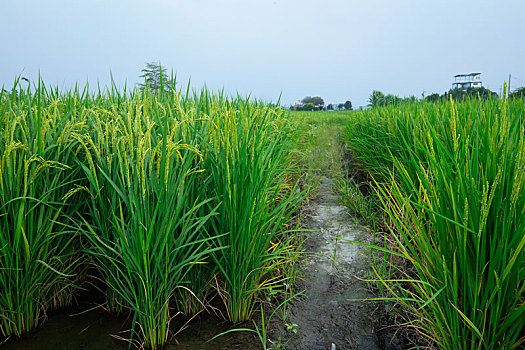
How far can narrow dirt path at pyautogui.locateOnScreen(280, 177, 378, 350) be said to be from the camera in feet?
5.22

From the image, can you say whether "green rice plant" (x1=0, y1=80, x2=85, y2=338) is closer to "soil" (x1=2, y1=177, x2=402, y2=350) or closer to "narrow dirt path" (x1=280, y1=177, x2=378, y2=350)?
"soil" (x1=2, y1=177, x2=402, y2=350)

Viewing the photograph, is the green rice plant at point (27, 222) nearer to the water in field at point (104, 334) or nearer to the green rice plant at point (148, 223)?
the water in field at point (104, 334)

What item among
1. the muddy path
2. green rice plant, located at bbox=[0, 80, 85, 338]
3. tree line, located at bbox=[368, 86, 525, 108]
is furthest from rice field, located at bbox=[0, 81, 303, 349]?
tree line, located at bbox=[368, 86, 525, 108]

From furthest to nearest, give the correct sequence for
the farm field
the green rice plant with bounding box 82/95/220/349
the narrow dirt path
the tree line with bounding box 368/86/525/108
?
the tree line with bounding box 368/86/525/108 < the narrow dirt path < the green rice plant with bounding box 82/95/220/349 < the farm field

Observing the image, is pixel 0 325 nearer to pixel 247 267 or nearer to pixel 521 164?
pixel 247 267

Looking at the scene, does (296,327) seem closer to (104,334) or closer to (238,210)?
(238,210)

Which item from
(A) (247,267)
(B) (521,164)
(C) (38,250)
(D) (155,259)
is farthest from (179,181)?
(B) (521,164)

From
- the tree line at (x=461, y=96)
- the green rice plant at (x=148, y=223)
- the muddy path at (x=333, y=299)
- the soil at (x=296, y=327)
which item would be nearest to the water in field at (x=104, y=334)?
the soil at (x=296, y=327)

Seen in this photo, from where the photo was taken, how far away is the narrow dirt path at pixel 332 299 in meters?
1.59

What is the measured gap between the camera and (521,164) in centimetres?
110

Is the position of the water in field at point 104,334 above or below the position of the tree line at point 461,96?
below

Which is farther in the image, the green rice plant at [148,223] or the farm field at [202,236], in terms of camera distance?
the green rice plant at [148,223]

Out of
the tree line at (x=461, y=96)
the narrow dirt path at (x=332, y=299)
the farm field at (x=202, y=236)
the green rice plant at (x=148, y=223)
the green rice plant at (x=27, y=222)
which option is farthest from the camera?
the tree line at (x=461, y=96)

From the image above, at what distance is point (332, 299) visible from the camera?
6.25 ft
